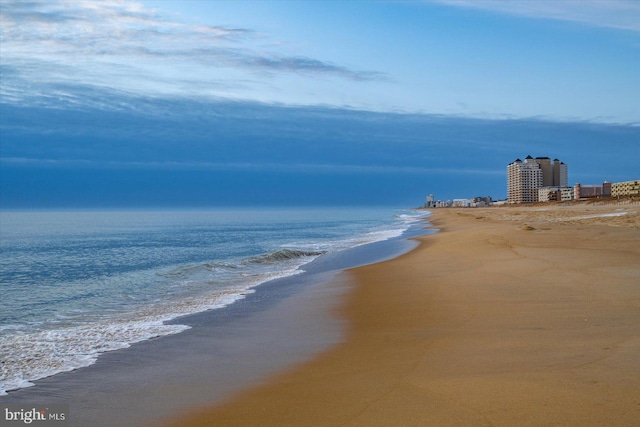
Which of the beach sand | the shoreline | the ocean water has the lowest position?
the ocean water

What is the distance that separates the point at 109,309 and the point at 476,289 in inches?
366

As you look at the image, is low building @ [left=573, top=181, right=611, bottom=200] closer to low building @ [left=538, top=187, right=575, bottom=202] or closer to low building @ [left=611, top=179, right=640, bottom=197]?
low building @ [left=538, top=187, right=575, bottom=202]

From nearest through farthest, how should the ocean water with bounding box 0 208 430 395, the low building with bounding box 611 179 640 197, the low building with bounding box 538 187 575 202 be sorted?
the ocean water with bounding box 0 208 430 395
the low building with bounding box 611 179 640 197
the low building with bounding box 538 187 575 202

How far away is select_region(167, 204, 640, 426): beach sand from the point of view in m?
5.08

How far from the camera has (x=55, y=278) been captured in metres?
20.0

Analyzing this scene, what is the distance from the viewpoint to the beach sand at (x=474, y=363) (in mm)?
5082

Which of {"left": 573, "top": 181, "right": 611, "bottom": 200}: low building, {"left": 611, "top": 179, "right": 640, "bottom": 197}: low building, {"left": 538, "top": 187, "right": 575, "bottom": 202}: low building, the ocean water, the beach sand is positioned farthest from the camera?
{"left": 538, "top": 187, "right": 575, "bottom": 202}: low building

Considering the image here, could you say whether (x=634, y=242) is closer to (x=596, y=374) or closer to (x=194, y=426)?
(x=596, y=374)

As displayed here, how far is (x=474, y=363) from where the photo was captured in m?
6.60

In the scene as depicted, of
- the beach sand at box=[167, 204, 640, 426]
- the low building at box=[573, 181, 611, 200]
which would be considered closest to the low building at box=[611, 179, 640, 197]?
the low building at box=[573, 181, 611, 200]

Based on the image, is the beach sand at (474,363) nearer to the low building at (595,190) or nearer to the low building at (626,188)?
the low building at (626,188)

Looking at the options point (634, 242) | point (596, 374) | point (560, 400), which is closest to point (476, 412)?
point (560, 400)

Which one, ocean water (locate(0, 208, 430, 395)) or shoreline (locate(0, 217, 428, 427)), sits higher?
shoreline (locate(0, 217, 428, 427))

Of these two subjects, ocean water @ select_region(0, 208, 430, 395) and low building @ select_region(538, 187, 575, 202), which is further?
low building @ select_region(538, 187, 575, 202)
